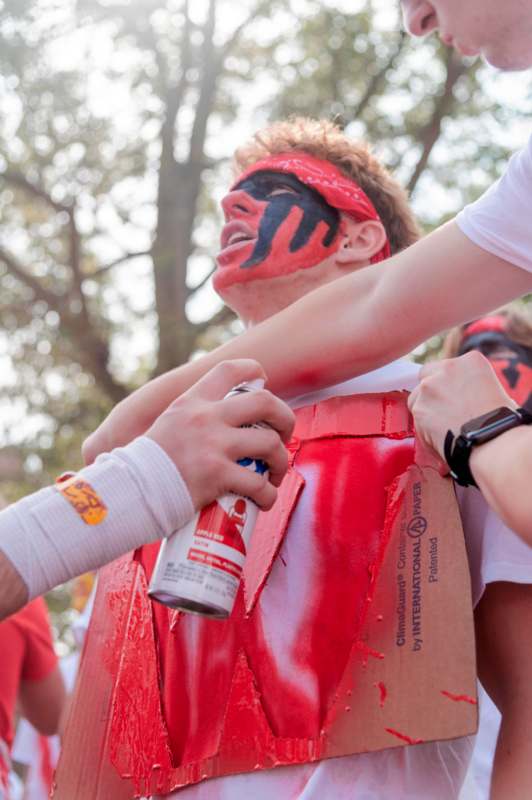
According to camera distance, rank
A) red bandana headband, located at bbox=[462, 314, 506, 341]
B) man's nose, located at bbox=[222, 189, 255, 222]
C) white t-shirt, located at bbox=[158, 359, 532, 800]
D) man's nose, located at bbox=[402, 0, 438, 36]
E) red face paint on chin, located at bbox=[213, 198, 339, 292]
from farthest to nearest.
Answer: red bandana headband, located at bbox=[462, 314, 506, 341]
man's nose, located at bbox=[222, 189, 255, 222]
red face paint on chin, located at bbox=[213, 198, 339, 292]
man's nose, located at bbox=[402, 0, 438, 36]
white t-shirt, located at bbox=[158, 359, 532, 800]

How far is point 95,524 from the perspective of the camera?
1.76m

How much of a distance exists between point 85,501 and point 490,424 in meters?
0.71

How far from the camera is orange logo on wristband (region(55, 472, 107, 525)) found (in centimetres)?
176

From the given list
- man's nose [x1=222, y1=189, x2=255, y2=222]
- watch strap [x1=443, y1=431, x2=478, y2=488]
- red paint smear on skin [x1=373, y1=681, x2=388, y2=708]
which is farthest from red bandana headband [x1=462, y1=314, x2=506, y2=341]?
red paint smear on skin [x1=373, y1=681, x2=388, y2=708]

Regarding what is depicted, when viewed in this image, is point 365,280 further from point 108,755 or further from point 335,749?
point 108,755

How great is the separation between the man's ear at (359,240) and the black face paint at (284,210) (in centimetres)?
3

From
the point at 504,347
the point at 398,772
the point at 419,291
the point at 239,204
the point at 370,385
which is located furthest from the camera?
the point at 504,347

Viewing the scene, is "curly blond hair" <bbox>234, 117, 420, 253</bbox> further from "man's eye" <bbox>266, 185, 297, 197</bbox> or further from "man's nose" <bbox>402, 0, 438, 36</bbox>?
"man's nose" <bbox>402, 0, 438, 36</bbox>

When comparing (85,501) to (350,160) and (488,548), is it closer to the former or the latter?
(488,548)

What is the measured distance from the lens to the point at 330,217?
2.79 m

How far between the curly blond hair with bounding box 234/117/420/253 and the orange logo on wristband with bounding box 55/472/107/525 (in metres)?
1.49

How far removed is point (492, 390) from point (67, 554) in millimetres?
816

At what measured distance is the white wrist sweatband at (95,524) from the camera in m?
1.74

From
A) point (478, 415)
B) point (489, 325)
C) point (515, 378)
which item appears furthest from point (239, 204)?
point (489, 325)
